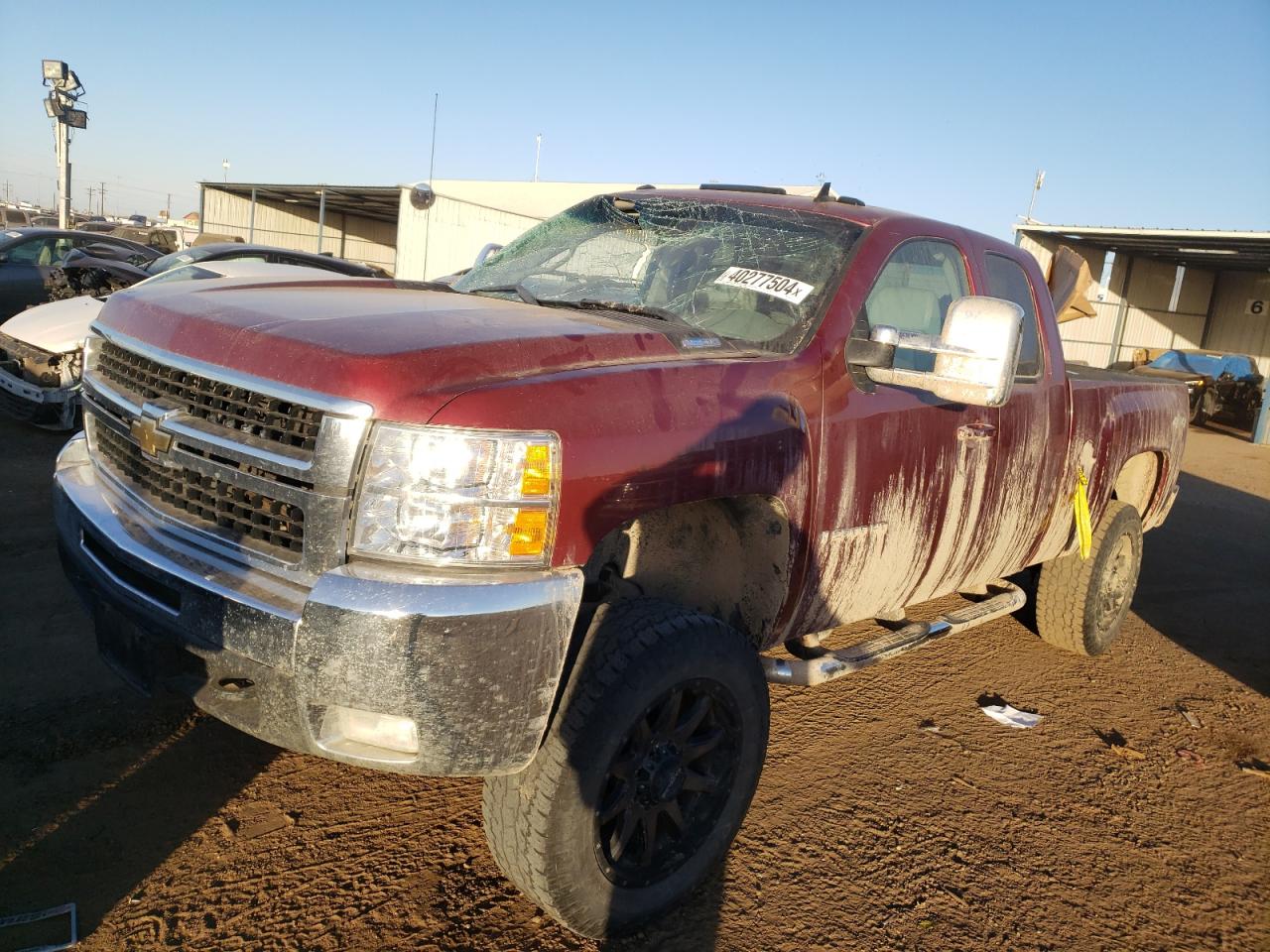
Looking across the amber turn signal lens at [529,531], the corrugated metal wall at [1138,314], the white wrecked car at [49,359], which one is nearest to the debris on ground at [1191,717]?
the amber turn signal lens at [529,531]

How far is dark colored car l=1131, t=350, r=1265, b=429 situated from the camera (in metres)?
21.1

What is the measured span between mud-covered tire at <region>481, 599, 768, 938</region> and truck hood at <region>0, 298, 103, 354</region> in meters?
6.43

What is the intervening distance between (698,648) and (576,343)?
33.8 inches

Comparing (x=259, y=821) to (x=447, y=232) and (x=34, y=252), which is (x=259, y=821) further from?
(x=447, y=232)

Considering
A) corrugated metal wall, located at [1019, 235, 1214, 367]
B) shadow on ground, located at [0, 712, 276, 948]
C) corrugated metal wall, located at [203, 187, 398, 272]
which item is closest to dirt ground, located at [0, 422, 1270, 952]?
shadow on ground, located at [0, 712, 276, 948]

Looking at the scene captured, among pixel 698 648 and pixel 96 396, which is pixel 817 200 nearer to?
pixel 698 648

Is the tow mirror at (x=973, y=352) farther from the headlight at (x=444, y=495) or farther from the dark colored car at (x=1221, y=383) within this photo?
the dark colored car at (x=1221, y=383)

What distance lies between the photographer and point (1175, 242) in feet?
72.3

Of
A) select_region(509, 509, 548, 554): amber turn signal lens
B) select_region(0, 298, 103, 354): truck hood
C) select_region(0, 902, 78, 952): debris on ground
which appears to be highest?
select_region(509, 509, 548, 554): amber turn signal lens

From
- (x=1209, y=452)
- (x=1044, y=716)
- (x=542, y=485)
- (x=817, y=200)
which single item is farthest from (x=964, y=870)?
(x=1209, y=452)

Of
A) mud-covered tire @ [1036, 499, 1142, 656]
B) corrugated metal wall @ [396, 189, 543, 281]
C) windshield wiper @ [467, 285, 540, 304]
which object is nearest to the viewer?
windshield wiper @ [467, 285, 540, 304]

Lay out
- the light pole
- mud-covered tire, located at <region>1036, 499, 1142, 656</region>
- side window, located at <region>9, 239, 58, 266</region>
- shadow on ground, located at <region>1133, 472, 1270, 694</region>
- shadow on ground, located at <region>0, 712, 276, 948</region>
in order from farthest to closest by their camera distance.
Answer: the light pole
side window, located at <region>9, 239, 58, 266</region>
shadow on ground, located at <region>1133, 472, 1270, 694</region>
mud-covered tire, located at <region>1036, 499, 1142, 656</region>
shadow on ground, located at <region>0, 712, 276, 948</region>

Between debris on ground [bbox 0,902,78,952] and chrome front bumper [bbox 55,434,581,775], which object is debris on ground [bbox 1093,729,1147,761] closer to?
chrome front bumper [bbox 55,434,581,775]

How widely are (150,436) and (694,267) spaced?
1846 millimetres
